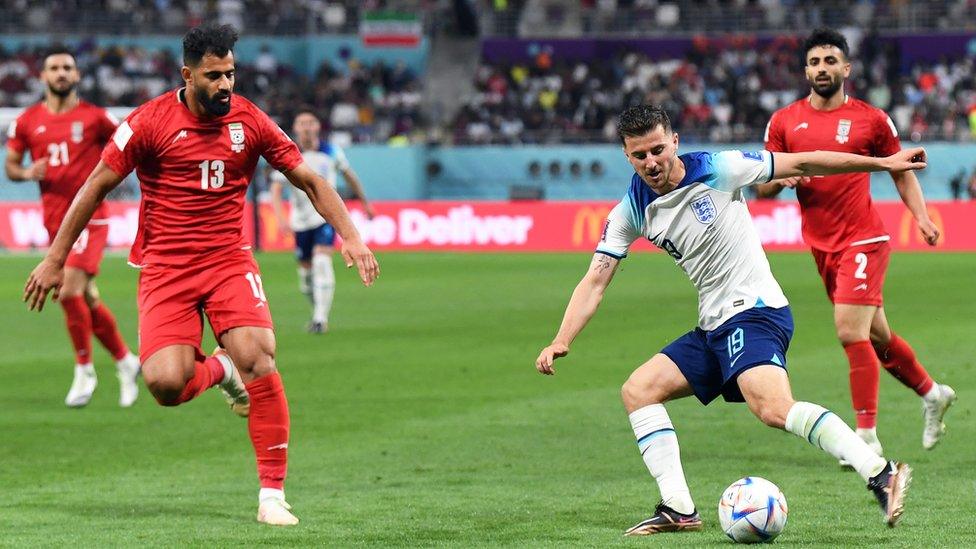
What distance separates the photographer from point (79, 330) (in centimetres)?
1264

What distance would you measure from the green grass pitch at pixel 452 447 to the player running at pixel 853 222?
0.49 m

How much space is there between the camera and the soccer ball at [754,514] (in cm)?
669

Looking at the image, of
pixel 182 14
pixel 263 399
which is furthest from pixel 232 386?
pixel 182 14

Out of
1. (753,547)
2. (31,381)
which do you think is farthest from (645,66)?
(753,547)

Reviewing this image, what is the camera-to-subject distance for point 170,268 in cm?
791

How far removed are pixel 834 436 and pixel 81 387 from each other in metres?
7.54

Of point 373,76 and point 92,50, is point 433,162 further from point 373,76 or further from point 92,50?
point 92,50

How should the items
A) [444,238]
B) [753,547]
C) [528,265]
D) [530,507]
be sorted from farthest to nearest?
[444,238], [528,265], [530,507], [753,547]

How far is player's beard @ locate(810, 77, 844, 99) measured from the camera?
378 inches

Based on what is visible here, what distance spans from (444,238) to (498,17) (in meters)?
13.4

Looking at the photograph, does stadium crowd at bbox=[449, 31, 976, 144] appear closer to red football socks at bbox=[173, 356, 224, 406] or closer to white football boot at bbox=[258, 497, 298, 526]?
red football socks at bbox=[173, 356, 224, 406]

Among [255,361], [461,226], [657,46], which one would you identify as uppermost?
[255,361]

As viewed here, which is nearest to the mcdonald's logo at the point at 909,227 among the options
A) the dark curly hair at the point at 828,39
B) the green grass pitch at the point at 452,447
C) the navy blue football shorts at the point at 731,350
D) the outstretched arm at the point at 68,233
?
the green grass pitch at the point at 452,447

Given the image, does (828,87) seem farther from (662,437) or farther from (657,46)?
(657,46)
